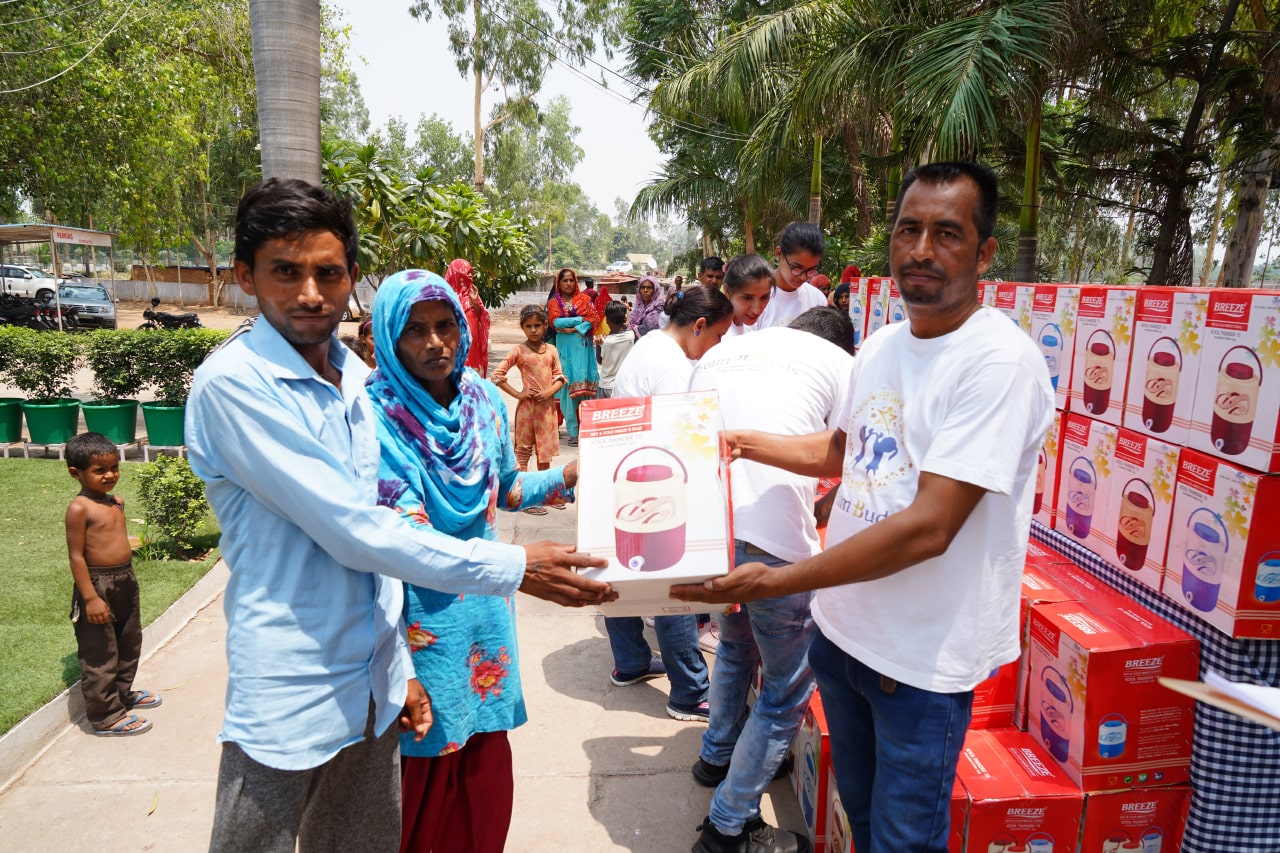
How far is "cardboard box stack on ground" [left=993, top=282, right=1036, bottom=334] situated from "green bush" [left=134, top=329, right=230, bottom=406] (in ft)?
25.3

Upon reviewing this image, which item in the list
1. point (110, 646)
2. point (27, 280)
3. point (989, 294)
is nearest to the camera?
point (989, 294)

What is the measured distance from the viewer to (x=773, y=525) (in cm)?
257

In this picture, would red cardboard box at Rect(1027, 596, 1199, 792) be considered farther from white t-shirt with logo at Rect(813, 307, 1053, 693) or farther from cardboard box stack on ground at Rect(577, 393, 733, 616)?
cardboard box stack on ground at Rect(577, 393, 733, 616)

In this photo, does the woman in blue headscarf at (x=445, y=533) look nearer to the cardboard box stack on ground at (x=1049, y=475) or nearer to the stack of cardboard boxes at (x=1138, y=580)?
the stack of cardboard boxes at (x=1138, y=580)

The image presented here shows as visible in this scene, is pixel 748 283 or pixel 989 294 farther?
pixel 748 283

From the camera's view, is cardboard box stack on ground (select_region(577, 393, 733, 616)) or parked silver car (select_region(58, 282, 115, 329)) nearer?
cardboard box stack on ground (select_region(577, 393, 733, 616))

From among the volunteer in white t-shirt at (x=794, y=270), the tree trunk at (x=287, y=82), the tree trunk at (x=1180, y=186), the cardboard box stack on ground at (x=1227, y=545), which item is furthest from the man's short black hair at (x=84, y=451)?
the tree trunk at (x=1180, y=186)

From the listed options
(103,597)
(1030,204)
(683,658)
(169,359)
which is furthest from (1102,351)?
(169,359)

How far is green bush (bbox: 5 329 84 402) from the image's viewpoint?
325 inches

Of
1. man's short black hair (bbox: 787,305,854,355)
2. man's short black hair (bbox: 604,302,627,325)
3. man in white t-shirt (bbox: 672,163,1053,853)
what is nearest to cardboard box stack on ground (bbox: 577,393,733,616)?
man in white t-shirt (bbox: 672,163,1053,853)

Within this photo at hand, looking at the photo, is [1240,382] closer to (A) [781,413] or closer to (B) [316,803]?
(A) [781,413]

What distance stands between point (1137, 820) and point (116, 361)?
9.31 meters

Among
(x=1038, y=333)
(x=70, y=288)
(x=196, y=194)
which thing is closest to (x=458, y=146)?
(x=196, y=194)

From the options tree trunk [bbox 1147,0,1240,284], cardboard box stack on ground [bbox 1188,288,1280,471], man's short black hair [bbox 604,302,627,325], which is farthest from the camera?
tree trunk [bbox 1147,0,1240,284]
